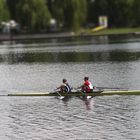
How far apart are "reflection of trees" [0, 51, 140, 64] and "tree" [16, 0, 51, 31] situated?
109ft

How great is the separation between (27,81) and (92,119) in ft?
56.8

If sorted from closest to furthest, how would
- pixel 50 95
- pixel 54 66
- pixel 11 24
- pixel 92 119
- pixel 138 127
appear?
1. pixel 138 127
2. pixel 92 119
3. pixel 50 95
4. pixel 54 66
5. pixel 11 24

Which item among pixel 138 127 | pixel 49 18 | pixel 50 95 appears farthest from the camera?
pixel 49 18

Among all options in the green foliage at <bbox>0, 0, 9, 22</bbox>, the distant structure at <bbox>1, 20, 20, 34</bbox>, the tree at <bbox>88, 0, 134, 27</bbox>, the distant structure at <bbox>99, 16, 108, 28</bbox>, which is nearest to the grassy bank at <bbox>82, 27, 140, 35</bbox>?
the tree at <bbox>88, 0, 134, 27</bbox>

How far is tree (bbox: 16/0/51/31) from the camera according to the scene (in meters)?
102

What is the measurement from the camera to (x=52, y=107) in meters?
30.3

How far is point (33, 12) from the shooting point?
10219 cm

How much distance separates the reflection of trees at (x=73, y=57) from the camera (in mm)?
57594

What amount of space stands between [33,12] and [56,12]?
4.94 m

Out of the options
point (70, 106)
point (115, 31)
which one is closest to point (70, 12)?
point (115, 31)

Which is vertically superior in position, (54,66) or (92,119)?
(54,66)

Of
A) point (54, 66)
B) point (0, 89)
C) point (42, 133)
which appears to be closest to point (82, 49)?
point (54, 66)

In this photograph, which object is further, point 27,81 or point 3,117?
point 27,81

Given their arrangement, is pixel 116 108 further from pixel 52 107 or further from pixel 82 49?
pixel 82 49
